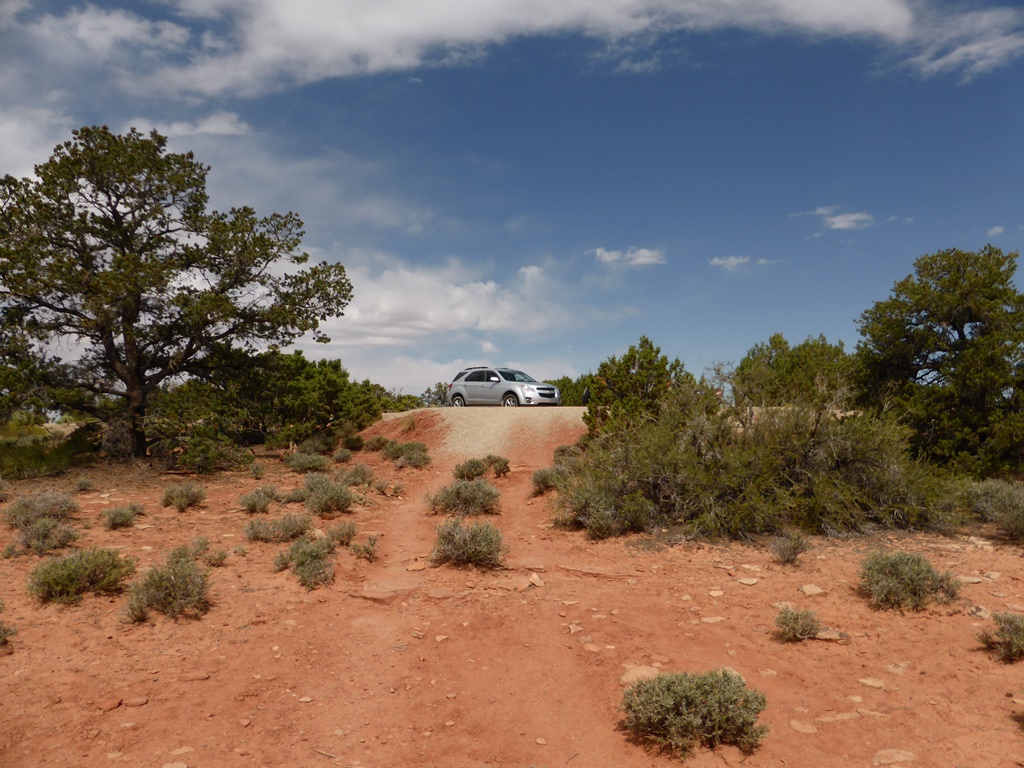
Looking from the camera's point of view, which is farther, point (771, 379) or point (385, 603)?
point (771, 379)

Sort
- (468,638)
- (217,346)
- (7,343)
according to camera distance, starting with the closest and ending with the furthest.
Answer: (468,638)
(7,343)
(217,346)

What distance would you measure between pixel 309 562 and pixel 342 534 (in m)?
1.32

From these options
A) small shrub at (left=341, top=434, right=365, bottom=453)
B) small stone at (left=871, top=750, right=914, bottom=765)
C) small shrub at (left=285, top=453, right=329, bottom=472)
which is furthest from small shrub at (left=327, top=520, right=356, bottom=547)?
small shrub at (left=341, top=434, right=365, bottom=453)

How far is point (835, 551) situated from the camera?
8.83 m

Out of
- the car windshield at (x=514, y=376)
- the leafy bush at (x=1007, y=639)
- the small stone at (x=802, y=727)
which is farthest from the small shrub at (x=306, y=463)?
the leafy bush at (x=1007, y=639)

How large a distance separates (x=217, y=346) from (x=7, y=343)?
4.44m

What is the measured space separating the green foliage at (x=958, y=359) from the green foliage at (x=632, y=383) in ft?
15.6

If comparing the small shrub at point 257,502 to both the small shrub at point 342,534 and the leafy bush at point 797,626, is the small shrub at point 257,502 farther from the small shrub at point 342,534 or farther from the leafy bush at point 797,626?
the leafy bush at point 797,626

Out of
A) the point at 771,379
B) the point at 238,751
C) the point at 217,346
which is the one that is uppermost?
the point at 217,346

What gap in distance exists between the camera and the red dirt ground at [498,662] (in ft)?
14.9

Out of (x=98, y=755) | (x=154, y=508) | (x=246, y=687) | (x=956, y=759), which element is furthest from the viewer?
(x=154, y=508)

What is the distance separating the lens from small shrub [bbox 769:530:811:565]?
8370mm

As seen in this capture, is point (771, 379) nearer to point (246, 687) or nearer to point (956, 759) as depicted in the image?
point (956, 759)

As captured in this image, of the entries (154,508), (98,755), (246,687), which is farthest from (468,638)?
(154,508)
